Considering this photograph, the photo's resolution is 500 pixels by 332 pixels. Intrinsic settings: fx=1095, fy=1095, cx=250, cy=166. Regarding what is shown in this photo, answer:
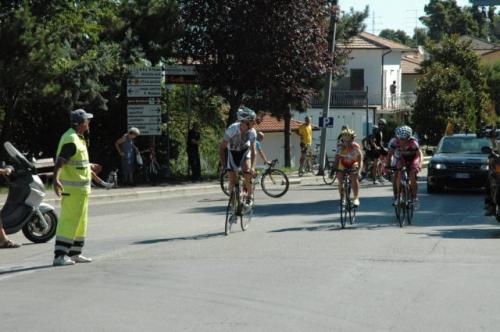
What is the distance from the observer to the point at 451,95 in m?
53.0

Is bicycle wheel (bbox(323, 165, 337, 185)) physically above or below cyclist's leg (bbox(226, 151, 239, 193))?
below

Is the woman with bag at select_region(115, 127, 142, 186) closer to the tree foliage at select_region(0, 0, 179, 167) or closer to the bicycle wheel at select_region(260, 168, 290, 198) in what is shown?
the tree foliage at select_region(0, 0, 179, 167)

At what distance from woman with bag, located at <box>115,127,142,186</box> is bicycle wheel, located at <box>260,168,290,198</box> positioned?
12.1ft

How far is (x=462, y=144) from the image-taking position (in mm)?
29062

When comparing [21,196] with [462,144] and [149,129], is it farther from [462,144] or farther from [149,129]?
[462,144]

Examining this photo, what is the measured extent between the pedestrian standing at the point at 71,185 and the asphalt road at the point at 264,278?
0.34 meters

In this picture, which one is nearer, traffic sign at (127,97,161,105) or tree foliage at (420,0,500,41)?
traffic sign at (127,97,161,105)

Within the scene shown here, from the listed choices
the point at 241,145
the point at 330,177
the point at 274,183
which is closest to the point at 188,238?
the point at 241,145

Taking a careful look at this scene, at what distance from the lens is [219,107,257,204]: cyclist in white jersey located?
16094 mm

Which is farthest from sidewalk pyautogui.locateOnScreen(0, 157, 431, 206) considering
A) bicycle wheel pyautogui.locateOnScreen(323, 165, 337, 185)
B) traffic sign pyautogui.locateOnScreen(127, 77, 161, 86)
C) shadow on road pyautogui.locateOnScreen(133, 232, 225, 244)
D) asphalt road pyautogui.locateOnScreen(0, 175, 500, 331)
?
shadow on road pyautogui.locateOnScreen(133, 232, 225, 244)

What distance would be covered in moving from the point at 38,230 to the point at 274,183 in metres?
11.2

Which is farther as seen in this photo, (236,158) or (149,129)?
(149,129)

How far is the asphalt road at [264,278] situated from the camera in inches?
363

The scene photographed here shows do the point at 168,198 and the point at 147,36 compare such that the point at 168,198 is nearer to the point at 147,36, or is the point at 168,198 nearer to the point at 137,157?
the point at 137,157
